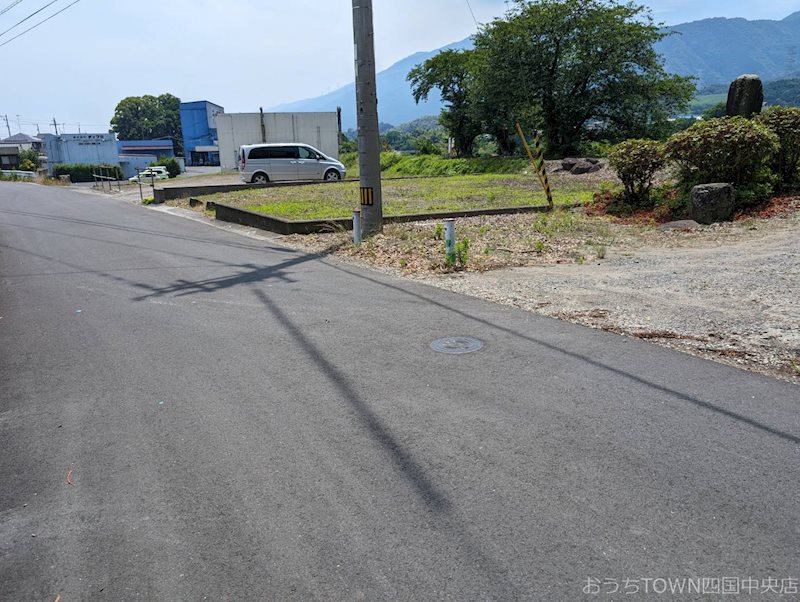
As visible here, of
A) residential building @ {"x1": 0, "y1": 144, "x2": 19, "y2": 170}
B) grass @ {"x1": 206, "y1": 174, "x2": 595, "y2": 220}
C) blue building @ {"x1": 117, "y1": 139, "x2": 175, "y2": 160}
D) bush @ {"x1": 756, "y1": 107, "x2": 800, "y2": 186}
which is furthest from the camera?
blue building @ {"x1": 117, "y1": 139, "x2": 175, "y2": 160}

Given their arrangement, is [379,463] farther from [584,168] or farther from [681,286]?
[584,168]

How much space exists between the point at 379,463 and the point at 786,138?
12006 mm

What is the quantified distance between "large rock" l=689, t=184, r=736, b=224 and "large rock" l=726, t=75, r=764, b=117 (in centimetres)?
428

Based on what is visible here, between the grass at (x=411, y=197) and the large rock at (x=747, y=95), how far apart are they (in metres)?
4.03

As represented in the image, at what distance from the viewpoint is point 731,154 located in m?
11.4

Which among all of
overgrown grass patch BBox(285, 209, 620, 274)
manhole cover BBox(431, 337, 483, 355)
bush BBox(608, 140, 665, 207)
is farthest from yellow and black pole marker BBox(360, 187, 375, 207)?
manhole cover BBox(431, 337, 483, 355)

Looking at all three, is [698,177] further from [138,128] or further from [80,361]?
[138,128]

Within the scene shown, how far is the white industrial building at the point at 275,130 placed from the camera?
41.3m

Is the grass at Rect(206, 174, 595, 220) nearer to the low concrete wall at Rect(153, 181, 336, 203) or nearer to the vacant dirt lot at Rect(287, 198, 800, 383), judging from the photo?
the low concrete wall at Rect(153, 181, 336, 203)

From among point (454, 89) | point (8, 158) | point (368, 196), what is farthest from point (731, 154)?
point (8, 158)

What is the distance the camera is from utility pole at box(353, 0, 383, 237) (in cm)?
1128

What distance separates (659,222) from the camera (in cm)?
1195

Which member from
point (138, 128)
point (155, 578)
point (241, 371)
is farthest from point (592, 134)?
point (138, 128)

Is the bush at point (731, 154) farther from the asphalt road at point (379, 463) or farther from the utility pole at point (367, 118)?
the asphalt road at point (379, 463)
